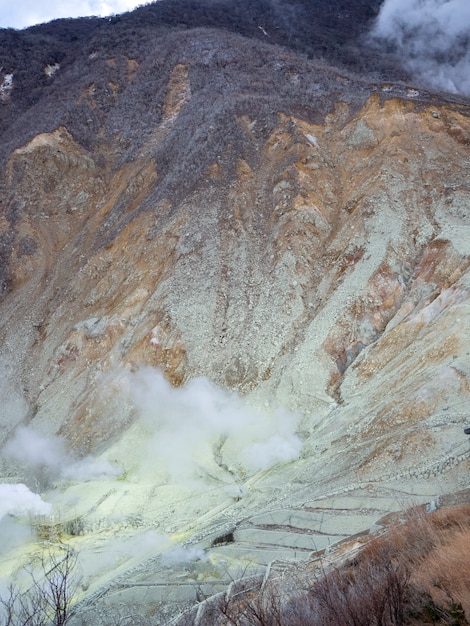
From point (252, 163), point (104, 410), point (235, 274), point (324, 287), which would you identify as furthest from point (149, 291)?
point (252, 163)

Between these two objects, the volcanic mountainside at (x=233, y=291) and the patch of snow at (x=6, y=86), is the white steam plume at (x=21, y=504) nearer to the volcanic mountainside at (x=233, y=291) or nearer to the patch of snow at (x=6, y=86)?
the volcanic mountainside at (x=233, y=291)

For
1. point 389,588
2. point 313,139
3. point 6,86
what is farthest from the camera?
point 6,86

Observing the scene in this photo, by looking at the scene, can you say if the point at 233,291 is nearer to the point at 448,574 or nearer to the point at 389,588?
the point at 448,574

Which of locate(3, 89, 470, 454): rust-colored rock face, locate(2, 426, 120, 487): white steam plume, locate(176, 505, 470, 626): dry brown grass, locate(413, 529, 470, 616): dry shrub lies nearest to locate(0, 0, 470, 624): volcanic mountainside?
locate(3, 89, 470, 454): rust-colored rock face

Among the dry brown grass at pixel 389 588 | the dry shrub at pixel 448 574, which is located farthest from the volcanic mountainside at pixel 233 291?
the dry shrub at pixel 448 574

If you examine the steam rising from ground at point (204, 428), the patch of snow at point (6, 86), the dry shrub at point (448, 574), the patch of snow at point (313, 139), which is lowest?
the dry shrub at point (448, 574)

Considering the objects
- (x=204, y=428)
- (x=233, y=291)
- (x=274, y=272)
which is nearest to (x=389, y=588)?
(x=204, y=428)
